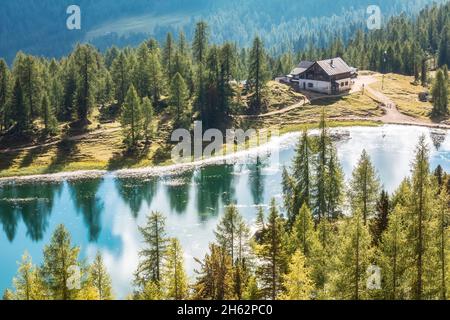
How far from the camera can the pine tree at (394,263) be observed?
136 feet

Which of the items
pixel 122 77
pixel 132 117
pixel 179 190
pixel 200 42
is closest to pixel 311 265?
pixel 179 190

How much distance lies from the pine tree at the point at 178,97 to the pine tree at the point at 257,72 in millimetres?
18257

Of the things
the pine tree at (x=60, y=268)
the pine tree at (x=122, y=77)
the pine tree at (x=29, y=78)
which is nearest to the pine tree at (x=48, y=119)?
the pine tree at (x=29, y=78)

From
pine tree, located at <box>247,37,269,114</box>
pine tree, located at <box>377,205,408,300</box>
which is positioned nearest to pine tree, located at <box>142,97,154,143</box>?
pine tree, located at <box>247,37,269,114</box>

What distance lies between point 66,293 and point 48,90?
92.6m

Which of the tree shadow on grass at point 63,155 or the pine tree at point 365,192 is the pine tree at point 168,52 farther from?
the pine tree at point 365,192

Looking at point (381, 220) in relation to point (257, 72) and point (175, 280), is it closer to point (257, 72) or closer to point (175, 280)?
point (175, 280)

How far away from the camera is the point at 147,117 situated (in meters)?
116

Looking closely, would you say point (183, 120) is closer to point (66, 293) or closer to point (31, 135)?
point (31, 135)

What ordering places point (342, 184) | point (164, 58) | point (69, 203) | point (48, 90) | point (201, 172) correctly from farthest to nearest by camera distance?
point (164, 58)
point (48, 90)
point (201, 172)
point (69, 203)
point (342, 184)

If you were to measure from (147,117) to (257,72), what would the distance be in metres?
31.6
